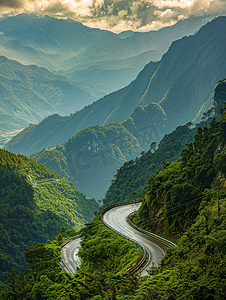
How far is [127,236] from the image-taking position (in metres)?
48.6

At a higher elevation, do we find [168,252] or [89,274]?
[89,274]

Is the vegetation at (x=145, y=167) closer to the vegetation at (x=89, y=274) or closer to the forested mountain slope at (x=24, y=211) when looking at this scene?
the forested mountain slope at (x=24, y=211)

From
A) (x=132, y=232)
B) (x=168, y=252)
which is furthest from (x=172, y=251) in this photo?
(x=132, y=232)

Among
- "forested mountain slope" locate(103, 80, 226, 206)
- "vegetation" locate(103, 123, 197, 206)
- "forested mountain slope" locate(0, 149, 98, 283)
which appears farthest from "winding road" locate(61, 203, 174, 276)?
"forested mountain slope" locate(103, 80, 226, 206)

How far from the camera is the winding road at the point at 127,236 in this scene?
4005 centimetres

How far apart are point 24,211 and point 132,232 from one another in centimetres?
10068

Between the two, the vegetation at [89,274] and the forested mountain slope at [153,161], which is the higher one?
the forested mountain slope at [153,161]

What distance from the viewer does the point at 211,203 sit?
39.2 meters

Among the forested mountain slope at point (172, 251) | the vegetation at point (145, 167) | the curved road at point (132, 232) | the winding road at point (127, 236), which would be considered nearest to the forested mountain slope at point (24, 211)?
the vegetation at point (145, 167)

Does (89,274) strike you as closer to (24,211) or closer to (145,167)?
→ (24,211)

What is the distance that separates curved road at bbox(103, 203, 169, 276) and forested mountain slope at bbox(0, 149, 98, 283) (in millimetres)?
60495

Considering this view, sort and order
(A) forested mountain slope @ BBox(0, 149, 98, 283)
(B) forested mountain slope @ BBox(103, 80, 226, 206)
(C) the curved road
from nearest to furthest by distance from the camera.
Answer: (C) the curved road, (A) forested mountain slope @ BBox(0, 149, 98, 283), (B) forested mountain slope @ BBox(103, 80, 226, 206)

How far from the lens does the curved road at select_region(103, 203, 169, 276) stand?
3934cm

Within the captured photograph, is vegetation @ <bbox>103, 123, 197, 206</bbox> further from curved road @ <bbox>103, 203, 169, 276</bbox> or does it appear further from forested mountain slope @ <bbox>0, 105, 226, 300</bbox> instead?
forested mountain slope @ <bbox>0, 105, 226, 300</bbox>
